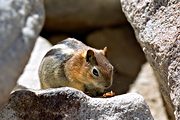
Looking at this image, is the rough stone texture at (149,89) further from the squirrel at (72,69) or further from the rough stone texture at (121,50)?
the squirrel at (72,69)

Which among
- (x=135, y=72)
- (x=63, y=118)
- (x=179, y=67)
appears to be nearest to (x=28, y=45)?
(x=63, y=118)

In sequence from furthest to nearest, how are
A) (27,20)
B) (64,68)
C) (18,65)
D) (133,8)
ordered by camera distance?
(64,68) → (133,8) → (27,20) → (18,65)

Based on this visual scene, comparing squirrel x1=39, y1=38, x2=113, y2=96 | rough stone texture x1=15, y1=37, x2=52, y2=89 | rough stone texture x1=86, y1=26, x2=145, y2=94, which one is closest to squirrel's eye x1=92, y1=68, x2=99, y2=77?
squirrel x1=39, y1=38, x2=113, y2=96

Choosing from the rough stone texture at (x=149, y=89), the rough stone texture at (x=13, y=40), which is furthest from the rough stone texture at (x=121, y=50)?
the rough stone texture at (x=13, y=40)

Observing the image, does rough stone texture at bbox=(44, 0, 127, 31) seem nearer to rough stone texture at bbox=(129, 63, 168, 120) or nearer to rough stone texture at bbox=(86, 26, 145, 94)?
rough stone texture at bbox=(86, 26, 145, 94)

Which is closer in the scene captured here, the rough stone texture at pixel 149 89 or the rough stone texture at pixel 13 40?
the rough stone texture at pixel 13 40

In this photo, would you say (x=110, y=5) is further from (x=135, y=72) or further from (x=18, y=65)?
(x=18, y=65)

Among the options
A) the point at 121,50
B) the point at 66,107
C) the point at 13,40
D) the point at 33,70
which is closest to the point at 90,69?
the point at 66,107
